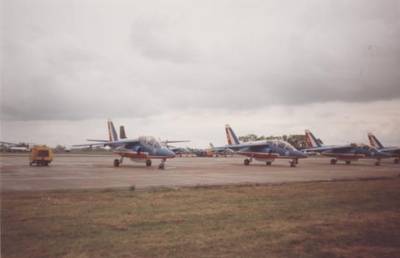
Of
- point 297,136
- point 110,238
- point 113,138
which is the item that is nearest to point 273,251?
point 110,238

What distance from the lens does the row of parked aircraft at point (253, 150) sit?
33.3 meters

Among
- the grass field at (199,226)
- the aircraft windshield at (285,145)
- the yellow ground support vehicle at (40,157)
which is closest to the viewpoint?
the grass field at (199,226)

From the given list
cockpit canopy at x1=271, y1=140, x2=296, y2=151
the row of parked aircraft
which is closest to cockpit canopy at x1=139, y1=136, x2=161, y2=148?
the row of parked aircraft

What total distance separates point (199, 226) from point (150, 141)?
25998 mm

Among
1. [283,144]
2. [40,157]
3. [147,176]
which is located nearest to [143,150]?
[40,157]

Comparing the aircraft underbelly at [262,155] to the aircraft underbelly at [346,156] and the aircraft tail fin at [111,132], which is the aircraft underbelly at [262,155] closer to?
the aircraft underbelly at [346,156]

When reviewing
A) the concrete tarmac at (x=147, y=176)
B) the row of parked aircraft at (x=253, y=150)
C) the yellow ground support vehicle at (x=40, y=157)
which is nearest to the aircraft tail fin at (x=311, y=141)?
the row of parked aircraft at (x=253, y=150)

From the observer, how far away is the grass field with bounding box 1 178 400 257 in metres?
6.09

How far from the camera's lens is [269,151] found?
40.4 metres

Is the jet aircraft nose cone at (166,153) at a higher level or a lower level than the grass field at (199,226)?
higher

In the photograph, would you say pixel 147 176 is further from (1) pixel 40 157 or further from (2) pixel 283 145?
(2) pixel 283 145

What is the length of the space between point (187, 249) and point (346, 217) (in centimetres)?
457

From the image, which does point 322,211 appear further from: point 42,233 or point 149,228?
point 42,233

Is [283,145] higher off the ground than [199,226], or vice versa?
[283,145]
